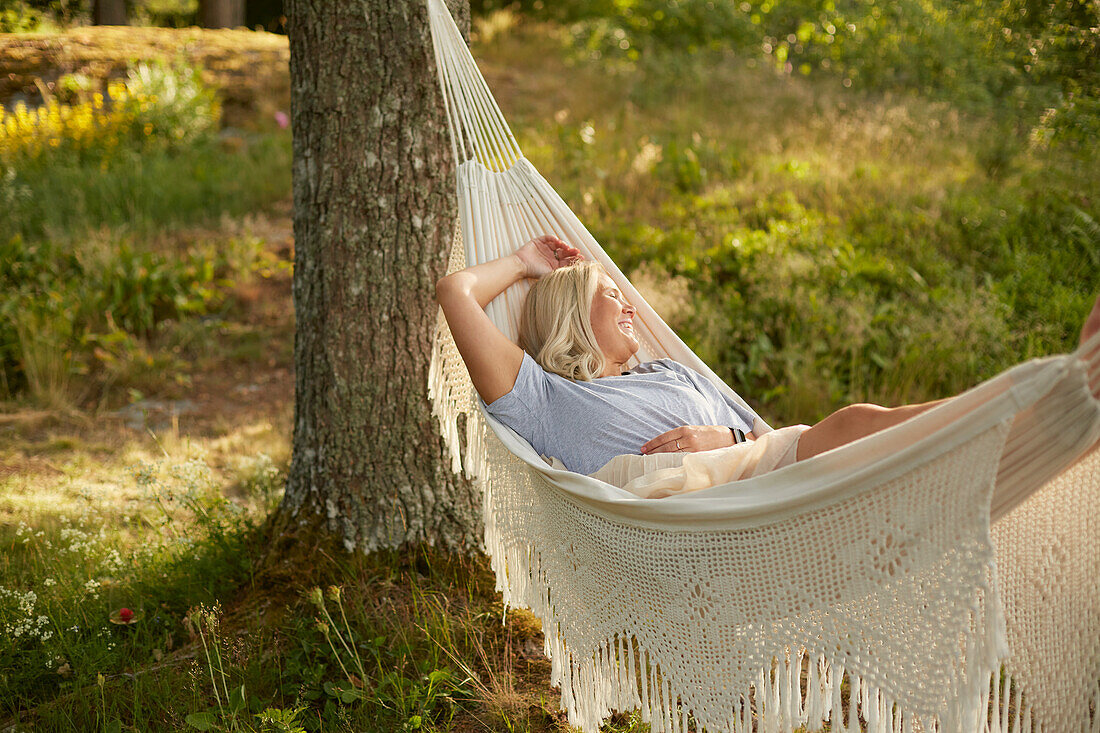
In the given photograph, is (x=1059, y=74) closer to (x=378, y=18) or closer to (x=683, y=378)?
(x=683, y=378)

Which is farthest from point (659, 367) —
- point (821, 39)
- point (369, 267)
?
point (821, 39)

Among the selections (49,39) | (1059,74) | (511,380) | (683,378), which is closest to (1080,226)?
(1059,74)

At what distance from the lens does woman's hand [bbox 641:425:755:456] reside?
1671 mm

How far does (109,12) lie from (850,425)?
9.28 metres

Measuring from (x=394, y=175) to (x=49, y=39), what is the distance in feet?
17.3

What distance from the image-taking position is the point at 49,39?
580cm

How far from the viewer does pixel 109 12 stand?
326 inches

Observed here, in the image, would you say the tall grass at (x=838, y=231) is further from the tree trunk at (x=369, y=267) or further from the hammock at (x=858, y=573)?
the hammock at (x=858, y=573)

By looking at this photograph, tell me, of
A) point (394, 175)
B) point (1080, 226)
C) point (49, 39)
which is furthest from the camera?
point (49, 39)

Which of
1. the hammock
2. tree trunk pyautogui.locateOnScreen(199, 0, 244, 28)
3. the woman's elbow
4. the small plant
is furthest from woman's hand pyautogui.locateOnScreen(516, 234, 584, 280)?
tree trunk pyautogui.locateOnScreen(199, 0, 244, 28)

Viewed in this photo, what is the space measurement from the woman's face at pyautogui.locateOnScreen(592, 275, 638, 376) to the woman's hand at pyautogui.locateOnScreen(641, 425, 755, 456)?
30 cm

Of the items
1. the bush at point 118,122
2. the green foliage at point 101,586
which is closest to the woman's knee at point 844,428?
the green foliage at point 101,586

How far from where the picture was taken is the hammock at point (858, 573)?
3.46ft

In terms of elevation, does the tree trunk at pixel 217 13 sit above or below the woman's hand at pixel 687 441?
above
